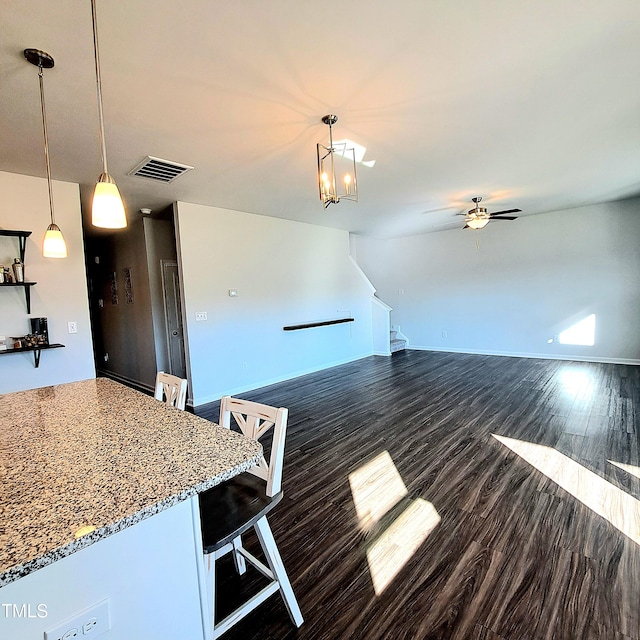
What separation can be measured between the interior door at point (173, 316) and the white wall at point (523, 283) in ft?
16.2

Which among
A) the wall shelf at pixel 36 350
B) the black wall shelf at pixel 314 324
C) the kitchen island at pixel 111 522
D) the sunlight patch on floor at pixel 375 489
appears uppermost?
the wall shelf at pixel 36 350

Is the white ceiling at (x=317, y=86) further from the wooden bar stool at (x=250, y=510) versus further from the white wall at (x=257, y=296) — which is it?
the wooden bar stool at (x=250, y=510)

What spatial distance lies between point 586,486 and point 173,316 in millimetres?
5459

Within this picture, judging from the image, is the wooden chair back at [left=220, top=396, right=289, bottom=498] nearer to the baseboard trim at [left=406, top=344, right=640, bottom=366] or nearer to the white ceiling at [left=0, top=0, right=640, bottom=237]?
the white ceiling at [left=0, top=0, right=640, bottom=237]

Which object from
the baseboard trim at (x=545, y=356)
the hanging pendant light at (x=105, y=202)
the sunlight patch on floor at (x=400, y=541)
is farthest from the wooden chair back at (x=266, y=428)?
the baseboard trim at (x=545, y=356)

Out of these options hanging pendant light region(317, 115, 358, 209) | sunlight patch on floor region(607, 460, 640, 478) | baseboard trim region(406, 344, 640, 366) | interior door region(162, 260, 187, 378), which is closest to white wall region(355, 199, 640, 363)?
baseboard trim region(406, 344, 640, 366)

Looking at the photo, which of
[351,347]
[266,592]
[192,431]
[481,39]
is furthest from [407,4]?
[351,347]

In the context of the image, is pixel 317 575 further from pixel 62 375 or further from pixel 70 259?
pixel 70 259

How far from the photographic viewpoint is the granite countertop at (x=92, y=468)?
2.43 feet

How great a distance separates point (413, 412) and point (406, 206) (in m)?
3.15

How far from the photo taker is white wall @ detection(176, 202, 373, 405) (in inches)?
180

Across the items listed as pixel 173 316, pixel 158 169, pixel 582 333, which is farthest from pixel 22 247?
pixel 582 333

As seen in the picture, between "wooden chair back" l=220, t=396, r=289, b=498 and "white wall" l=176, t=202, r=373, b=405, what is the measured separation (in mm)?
3159

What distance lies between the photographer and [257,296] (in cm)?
529
